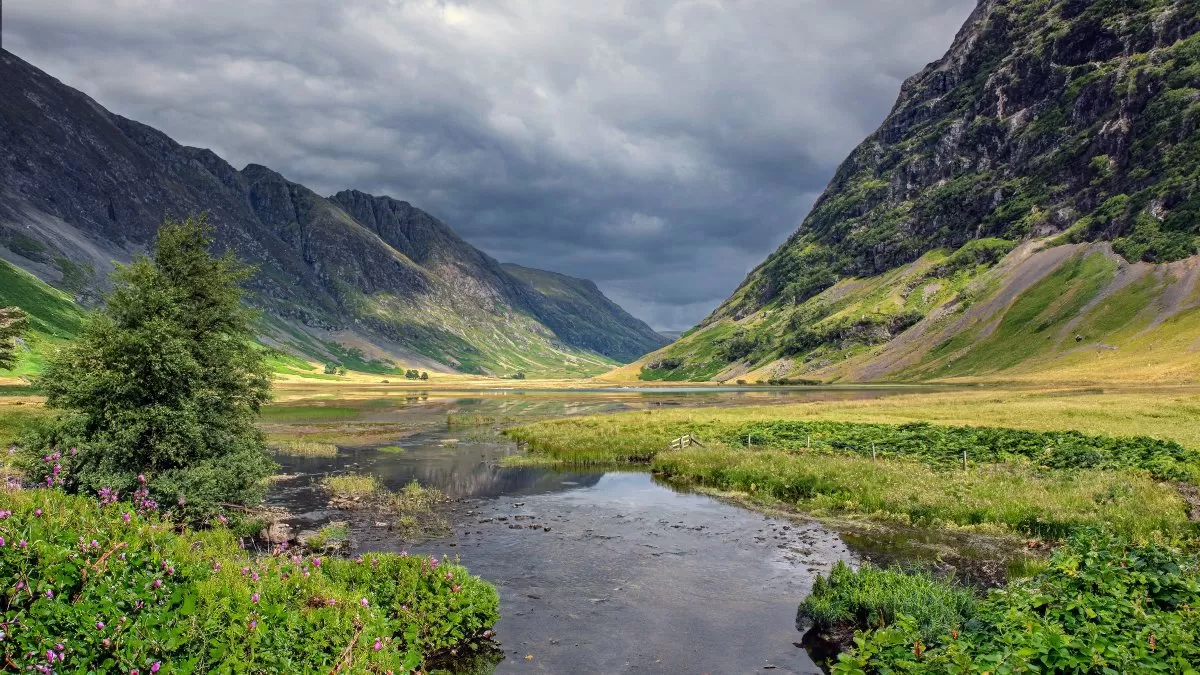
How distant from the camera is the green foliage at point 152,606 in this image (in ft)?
28.6

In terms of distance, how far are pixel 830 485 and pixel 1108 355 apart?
179696 millimetres

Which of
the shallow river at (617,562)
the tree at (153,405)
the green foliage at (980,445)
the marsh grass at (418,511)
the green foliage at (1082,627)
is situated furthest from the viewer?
the green foliage at (980,445)

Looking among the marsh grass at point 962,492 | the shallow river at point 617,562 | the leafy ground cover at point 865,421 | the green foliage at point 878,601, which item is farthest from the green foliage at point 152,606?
the leafy ground cover at point 865,421

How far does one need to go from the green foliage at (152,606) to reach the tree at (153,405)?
1309cm

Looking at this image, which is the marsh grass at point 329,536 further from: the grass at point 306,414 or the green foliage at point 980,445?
the grass at point 306,414

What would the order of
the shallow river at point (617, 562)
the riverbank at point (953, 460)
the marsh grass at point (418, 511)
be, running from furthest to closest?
the marsh grass at point (418, 511) < the riverbank at point (953, 460) < the shallow river at point (617, 562)

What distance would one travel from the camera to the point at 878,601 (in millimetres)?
19359

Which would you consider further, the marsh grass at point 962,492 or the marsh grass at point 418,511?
the marsh grass at point 418,511

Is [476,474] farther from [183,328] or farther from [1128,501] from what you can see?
[1128,501]

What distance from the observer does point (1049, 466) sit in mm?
40781

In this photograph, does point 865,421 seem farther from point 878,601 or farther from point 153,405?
point 153,405

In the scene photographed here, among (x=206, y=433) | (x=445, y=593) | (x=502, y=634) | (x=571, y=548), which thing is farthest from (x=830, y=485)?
(x=206, y=433)

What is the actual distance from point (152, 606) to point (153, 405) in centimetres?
1964

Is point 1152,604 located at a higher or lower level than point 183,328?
lower
